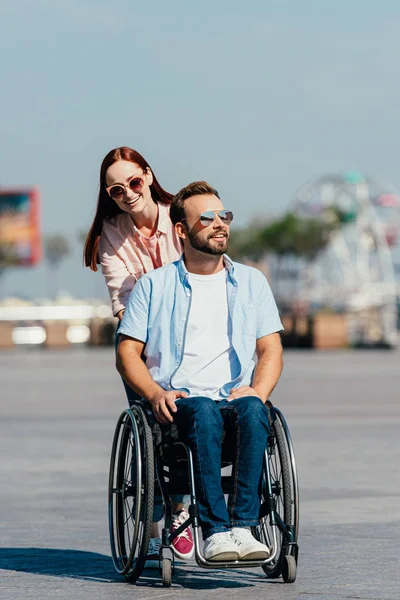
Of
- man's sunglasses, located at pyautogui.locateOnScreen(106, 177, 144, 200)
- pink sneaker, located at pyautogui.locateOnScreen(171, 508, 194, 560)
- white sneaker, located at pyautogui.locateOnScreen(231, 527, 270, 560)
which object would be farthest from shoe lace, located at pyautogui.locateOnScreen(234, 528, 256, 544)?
man's sunglasses, located at pyautogui.locateOnScreen(106, 177, 144, 200)

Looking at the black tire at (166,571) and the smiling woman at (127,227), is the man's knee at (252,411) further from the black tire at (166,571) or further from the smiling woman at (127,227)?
the smiling woman at (127,227)

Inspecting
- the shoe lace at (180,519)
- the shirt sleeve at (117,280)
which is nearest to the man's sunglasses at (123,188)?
the shirt sleeve at (117,280)

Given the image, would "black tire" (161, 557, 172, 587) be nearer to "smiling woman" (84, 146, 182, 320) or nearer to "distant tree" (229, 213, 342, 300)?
"smiling woman" (84, 146, 182, 320)

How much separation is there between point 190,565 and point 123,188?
1.62 m

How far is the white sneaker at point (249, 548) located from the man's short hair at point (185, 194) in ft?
4.21

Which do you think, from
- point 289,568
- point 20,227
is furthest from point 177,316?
point 20,227

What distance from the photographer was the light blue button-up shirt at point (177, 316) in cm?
548

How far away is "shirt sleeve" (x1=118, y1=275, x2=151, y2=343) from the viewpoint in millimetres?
5535

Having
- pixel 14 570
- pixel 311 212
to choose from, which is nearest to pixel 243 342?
pixel 14 570

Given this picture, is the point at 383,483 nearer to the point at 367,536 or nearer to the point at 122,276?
the point at 367,536

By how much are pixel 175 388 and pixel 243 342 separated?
320 millimetres

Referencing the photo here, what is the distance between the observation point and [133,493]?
5.50 metres

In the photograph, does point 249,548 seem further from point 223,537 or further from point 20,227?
point 20,227

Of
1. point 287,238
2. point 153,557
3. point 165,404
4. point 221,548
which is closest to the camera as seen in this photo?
point 221,548
